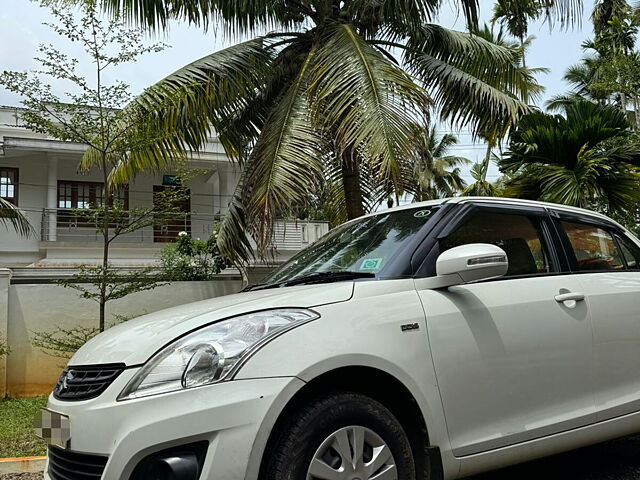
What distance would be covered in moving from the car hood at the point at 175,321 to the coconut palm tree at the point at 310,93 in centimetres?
380

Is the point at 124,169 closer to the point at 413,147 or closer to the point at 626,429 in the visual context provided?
the point at 413,147

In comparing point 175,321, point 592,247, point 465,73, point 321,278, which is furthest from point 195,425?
point 465,73

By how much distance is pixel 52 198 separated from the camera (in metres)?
15.1

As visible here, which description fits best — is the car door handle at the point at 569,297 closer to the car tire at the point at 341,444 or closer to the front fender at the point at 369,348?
the front fender at the point at 369,348

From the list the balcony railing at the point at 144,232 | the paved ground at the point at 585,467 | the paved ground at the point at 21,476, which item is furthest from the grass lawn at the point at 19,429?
the balcony railing at the point at 144,232

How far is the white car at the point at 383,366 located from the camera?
7.18 feet

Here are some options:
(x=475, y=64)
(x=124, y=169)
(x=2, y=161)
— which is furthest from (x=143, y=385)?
(x=2, y=161)

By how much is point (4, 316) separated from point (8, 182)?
356 inches

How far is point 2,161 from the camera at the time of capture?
15.7m

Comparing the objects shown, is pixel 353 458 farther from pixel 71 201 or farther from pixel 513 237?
pixel 71 201

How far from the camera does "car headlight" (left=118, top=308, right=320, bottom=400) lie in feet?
7.35

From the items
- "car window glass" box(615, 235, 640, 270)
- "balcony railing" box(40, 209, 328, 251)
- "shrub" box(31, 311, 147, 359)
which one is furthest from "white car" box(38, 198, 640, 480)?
"balcony railing" box(40, 209, 328, 251)

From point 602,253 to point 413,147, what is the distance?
10.7 feet

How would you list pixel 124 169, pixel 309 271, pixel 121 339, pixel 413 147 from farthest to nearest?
pixel 124 169 → pixel 413 147 → pixel 309 271 → pixel 121 339
